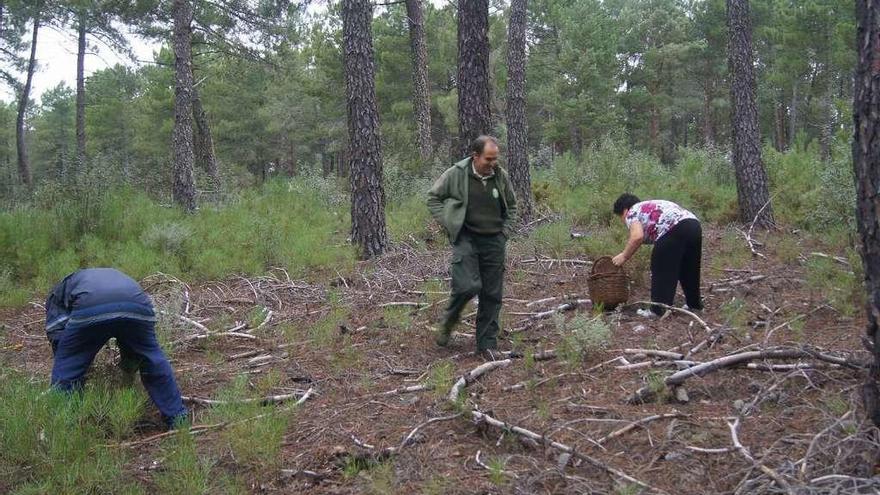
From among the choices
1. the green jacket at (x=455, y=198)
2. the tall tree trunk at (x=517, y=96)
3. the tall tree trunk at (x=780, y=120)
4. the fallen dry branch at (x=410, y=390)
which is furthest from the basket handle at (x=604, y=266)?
the tall tree trunk at (x=780, y=120)

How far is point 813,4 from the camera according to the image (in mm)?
24562

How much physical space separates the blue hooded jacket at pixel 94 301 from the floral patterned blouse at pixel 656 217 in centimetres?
416

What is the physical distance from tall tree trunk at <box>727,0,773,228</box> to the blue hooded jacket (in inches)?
348

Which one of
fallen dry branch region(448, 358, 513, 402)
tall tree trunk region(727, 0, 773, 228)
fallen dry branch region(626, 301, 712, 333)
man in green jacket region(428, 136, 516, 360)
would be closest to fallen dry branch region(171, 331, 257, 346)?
man in green jacket region(428, 136, 516, 360)

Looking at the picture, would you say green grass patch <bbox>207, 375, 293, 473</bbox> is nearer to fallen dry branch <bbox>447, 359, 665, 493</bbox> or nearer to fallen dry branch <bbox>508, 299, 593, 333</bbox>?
fallen dry branch <bbox>447, 359, 665, 493</bbox>

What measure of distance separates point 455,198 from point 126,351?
2.67 metres

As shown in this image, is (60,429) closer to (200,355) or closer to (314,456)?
(314,456)

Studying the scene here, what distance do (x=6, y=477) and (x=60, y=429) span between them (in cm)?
34

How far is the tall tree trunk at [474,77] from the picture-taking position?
8.76 metres

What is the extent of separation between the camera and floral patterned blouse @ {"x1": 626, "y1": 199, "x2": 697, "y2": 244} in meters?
5.96

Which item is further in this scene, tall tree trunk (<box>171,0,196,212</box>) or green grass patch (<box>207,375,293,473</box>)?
tall tree trunk (<box>171,0,196,212</box>)

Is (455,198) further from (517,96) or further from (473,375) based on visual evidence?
(517,96)

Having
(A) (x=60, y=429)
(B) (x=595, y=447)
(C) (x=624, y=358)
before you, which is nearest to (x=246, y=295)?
(A) (x=60, y=429)

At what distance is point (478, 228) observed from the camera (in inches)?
212
